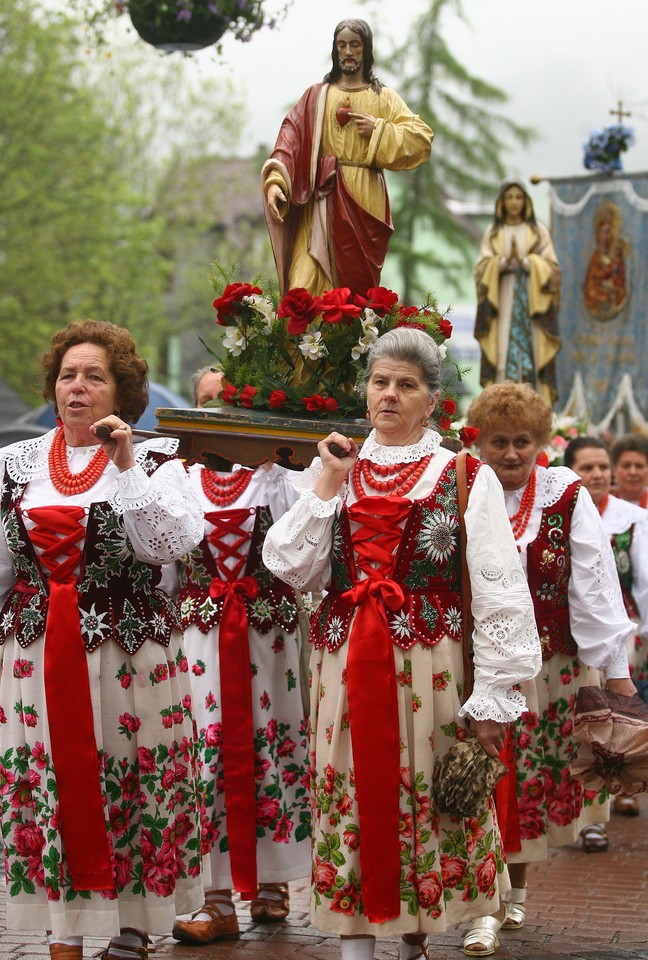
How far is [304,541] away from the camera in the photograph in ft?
15.9

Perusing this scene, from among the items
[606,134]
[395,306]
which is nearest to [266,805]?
[395,306]

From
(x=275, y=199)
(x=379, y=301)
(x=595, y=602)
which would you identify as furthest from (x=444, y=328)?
(x=595, y=602)

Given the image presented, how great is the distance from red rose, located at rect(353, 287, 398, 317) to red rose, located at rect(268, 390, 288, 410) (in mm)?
449

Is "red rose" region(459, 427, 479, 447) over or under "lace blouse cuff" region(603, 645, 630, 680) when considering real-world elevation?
over

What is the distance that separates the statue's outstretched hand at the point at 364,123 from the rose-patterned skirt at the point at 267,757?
2.03m

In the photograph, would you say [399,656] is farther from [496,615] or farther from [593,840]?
[593,840]

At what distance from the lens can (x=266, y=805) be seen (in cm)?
597

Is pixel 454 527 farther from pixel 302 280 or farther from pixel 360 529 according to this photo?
pixel 302 280

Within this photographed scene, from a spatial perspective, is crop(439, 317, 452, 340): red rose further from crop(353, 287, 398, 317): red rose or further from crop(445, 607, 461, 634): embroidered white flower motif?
crop(445, 607, 461, 634): embroidered white flower motif

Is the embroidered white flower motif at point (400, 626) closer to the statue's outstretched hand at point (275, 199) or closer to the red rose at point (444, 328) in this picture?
the red rose at point (444, 328)

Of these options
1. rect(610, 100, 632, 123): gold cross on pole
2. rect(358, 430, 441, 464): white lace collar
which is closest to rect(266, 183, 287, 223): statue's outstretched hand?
rect(358, 430, 441, 464): white lace collar

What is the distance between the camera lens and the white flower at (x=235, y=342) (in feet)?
18.6

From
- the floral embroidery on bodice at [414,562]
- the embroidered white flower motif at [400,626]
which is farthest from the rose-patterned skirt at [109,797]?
the embroidered white flower motif at [400,626]

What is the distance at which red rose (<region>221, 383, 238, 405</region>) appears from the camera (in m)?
5.63
